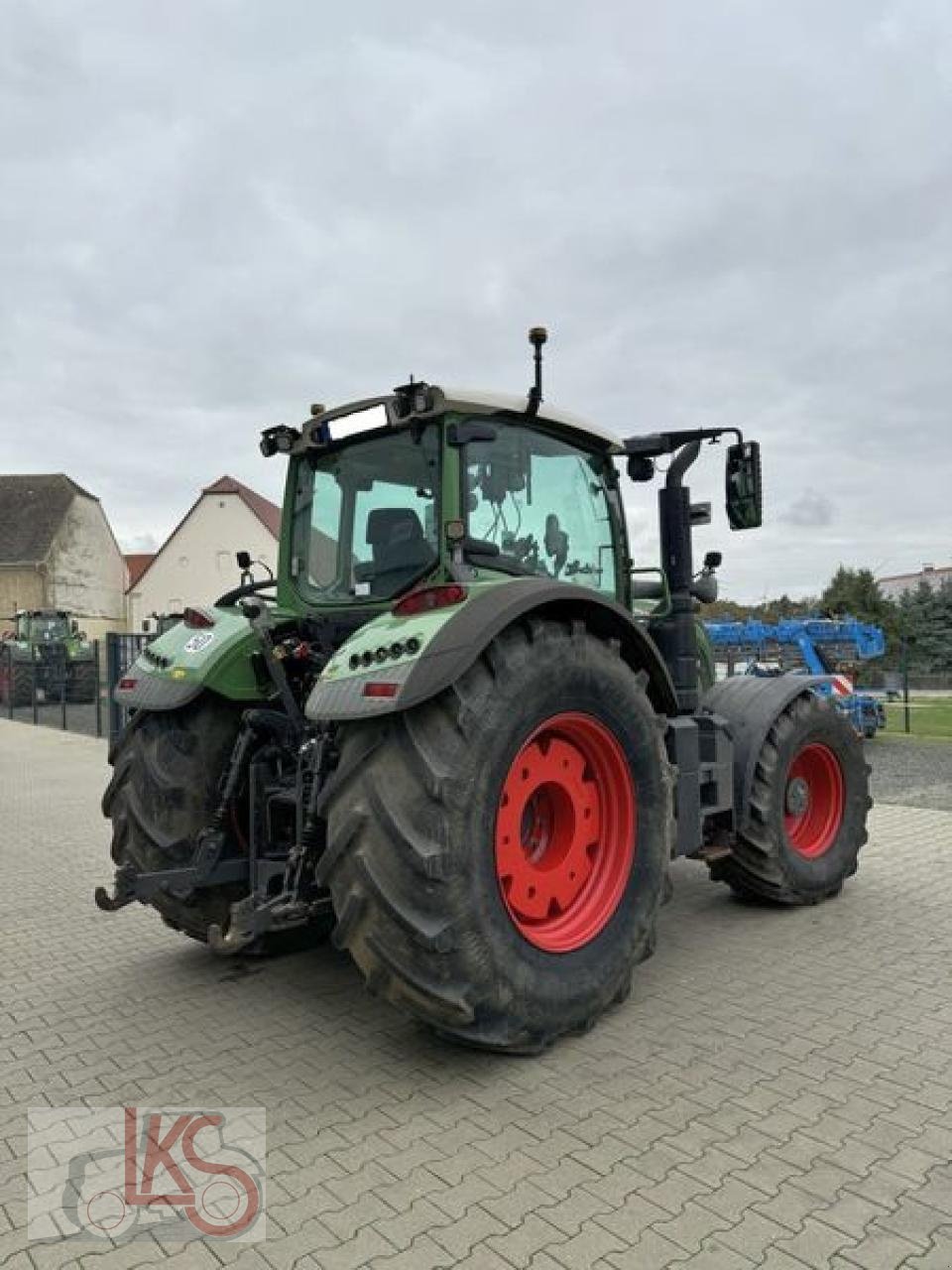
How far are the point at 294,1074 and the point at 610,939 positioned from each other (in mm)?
1220

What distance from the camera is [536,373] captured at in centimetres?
371

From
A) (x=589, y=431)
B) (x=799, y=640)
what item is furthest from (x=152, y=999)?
(x=799, y=640)

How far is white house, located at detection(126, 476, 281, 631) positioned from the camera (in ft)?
122

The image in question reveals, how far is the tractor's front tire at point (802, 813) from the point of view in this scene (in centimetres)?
468

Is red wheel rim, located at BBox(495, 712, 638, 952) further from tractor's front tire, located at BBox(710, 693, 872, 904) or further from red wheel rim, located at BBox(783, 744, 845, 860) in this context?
red wheel rim, located at BBox(783, 744, 845, 860)

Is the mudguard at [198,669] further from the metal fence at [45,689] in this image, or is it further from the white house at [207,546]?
the white house at [207,546]

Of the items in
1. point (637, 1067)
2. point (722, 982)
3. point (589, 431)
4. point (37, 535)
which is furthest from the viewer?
point (37, 535)

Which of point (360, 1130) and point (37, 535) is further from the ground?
point (37, 535)

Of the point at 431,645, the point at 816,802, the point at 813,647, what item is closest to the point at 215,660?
the point at 431,645

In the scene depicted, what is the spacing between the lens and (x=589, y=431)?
4.16 m

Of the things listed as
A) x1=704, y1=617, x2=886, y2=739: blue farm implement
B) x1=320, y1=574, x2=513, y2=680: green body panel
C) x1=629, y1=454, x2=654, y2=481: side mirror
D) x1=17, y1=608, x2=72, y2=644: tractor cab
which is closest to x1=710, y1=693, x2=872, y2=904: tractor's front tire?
x1=629, y1=454, x2=654, y2=481: side mirror

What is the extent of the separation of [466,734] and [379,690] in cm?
31

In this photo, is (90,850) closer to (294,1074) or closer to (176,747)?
(176,747)

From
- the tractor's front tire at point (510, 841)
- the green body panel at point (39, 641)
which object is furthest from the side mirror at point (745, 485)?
the green body panel at point (39, 641)
